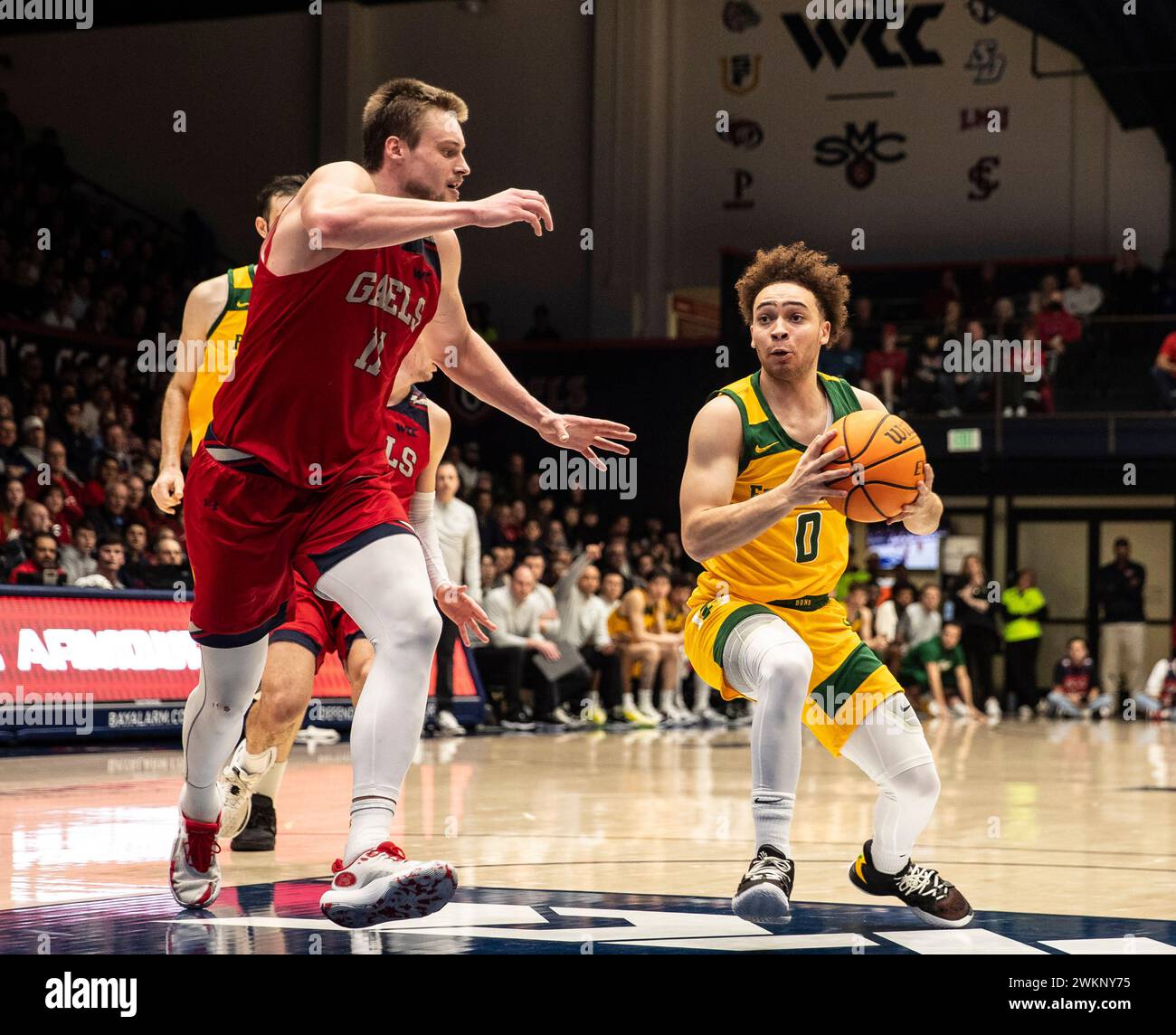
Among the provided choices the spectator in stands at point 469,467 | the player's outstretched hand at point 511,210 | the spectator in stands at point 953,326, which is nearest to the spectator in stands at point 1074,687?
the spectator in stands at point 953,326

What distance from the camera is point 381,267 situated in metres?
3.83

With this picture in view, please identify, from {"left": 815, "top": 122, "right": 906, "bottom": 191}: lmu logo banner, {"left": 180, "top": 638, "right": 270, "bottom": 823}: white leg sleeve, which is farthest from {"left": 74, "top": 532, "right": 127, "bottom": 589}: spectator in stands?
{"left": 815, "top": 122, "right": 906, "bottom": 191}: lmu logo banner

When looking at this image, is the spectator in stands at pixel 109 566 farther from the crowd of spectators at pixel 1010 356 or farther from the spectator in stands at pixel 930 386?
the spectator in stands at pixel 930 386

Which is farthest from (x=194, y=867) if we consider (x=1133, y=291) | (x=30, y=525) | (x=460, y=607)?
(x=1133, y=291)

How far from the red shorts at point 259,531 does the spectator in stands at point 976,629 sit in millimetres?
15873

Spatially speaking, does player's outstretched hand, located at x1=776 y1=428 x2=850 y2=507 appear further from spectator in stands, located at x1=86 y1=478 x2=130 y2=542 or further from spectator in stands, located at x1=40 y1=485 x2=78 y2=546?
spectator in stands, located at x1=86 y1=478 x2=130 y2=542

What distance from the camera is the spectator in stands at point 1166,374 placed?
724 inches

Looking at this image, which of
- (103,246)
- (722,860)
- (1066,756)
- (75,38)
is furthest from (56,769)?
(75,38)

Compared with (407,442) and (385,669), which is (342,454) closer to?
(385,669)

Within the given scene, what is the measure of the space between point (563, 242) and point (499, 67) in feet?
9.30

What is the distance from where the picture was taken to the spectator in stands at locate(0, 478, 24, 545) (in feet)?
38.7

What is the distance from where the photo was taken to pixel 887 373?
19.7 m

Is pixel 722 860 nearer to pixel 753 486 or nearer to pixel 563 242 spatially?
pixel 753 486

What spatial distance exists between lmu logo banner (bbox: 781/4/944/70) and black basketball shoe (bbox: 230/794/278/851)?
19687mm
